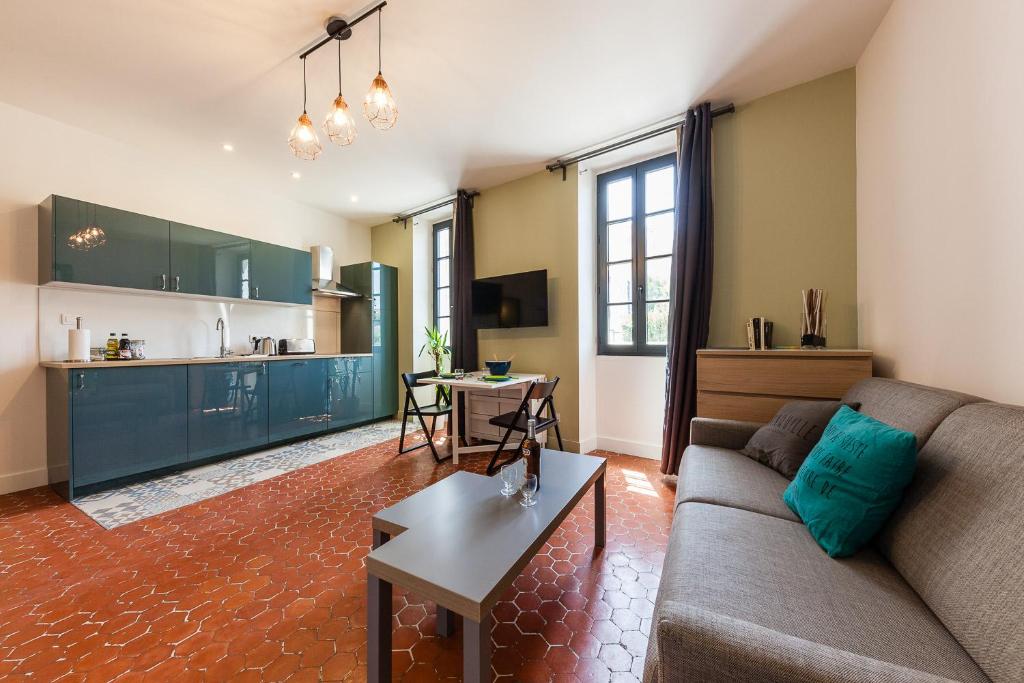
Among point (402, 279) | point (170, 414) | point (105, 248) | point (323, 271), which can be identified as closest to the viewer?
point (105, 248)

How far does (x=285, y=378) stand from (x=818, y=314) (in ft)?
15.6

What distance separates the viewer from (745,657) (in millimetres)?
668

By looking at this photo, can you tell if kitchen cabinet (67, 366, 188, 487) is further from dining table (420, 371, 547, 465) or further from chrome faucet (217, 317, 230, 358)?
dining table (420, 371, 547, 465)

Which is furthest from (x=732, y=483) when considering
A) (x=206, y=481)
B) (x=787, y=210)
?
(x=206, y=481)

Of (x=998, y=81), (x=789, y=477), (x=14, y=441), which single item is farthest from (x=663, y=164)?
(x=14, y=441)

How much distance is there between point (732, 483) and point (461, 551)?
1213 millimetres

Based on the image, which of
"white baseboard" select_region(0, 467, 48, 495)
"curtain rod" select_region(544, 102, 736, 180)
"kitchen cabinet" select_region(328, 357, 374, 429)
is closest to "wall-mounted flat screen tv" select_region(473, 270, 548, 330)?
"curtain rod" select_region(544, 102, 736, 180)

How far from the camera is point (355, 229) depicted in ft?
18.1

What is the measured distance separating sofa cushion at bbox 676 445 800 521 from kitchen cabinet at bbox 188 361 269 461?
388 centimetres

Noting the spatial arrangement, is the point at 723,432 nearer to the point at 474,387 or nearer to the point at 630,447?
the point at 630,447

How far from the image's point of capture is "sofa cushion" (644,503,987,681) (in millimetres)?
771

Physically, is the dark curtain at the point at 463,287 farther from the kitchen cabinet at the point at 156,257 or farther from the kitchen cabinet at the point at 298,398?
the kitchen cabinet at the point at 156,257

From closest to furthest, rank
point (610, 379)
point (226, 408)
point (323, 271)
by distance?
point (226, 408)
point (610, 379)
point (323, 271)

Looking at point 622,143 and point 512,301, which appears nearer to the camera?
point 622,143
